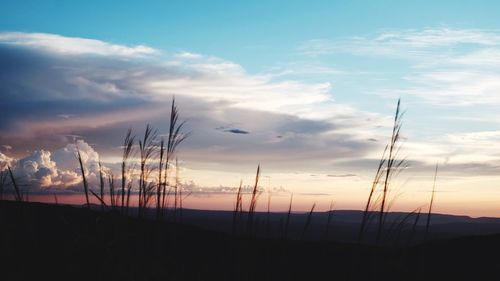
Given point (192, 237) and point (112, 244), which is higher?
point (112, 244)

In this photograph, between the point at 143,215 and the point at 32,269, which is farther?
the point at 143,215

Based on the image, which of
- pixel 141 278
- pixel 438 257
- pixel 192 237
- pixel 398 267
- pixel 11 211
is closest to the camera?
pixel 141 278

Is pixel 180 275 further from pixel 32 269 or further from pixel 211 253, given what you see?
pixel 211 253

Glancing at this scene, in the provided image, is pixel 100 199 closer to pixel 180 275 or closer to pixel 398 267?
pixel 180 275

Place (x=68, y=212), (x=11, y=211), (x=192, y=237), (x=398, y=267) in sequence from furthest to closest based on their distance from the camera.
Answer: (x=68, y=212) < (x=192, y=237) < (x=11, y=211) < (x=398, y=267)

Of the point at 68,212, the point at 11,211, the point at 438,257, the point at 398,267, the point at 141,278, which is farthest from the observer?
the point at 68,212

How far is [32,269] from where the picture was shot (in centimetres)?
302

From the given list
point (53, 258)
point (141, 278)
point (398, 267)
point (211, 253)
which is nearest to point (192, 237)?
point (211, 253)

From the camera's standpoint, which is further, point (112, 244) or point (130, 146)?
point (130, 146)

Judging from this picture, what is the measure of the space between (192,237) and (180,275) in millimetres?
3075

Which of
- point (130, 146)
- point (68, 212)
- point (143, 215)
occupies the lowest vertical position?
point (68, 212)

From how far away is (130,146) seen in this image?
345 centimetres

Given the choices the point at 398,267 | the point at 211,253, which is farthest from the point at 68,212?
the point at 398,267

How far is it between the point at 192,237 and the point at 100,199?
10.8 ft
